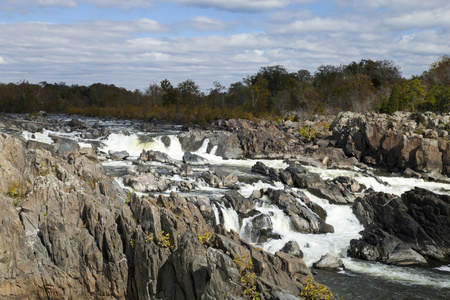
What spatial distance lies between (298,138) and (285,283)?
148ft

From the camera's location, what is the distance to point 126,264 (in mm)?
17312

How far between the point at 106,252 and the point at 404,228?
61.4ft

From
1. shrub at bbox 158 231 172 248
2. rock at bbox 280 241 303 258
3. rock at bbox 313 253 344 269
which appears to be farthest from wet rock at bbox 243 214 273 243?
shrub at bbox 158 231 172 248

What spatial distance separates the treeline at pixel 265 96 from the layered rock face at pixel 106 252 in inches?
2235

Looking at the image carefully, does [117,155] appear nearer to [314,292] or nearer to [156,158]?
[156,158]

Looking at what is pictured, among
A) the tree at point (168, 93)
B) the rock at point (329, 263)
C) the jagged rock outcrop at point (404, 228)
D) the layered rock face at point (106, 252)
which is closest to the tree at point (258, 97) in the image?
the tree at point (168, 93)

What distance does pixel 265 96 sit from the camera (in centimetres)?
9494

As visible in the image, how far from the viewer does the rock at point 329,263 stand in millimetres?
21891

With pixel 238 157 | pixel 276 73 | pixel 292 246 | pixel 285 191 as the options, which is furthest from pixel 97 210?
pixel 276 73

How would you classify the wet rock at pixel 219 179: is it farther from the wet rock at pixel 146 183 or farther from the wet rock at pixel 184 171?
the wet rock at pixel 146 183

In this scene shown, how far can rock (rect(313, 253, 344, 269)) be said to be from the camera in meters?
21.9

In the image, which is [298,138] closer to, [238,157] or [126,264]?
[238,157]

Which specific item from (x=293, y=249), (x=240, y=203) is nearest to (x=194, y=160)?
(x=240, y=203)

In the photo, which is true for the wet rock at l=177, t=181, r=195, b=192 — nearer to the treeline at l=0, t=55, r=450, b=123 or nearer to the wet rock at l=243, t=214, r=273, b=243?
the wet rock at l=243, t=214, r=273, b=243
